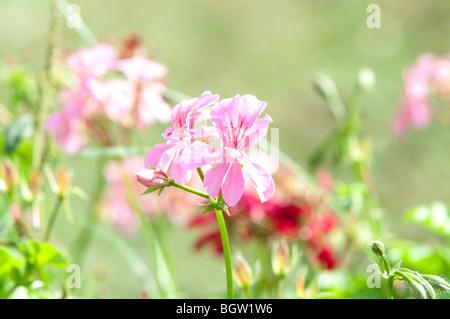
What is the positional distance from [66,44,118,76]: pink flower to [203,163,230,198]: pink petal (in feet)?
1.26

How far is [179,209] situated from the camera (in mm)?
983

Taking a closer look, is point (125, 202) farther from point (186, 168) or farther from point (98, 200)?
point (186, 168)

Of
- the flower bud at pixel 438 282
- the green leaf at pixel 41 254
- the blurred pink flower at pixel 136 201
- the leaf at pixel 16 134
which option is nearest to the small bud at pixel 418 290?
the flower bud at pixel 438 282

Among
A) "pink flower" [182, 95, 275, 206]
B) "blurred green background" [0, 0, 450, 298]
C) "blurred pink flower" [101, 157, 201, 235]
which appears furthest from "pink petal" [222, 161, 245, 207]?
"blurred green background" [0, 0, 450, 298]

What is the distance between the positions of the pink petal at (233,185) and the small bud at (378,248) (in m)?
0.10

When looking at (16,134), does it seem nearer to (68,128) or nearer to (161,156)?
(68,128)

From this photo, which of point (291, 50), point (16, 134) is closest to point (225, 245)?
point (16, 134)

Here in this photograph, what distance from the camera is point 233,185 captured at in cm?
41

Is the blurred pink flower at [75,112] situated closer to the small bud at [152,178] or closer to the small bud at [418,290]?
the small bud at [152,178]

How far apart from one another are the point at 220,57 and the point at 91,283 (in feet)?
4.11

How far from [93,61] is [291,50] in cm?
138

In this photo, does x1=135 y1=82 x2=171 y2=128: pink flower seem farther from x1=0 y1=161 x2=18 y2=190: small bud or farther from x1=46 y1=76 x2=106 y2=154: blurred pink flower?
x1=0 y1=161 x2=18 y2=190: small bud

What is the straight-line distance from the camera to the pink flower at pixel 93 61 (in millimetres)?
749

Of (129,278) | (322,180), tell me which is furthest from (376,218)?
(129,278)
